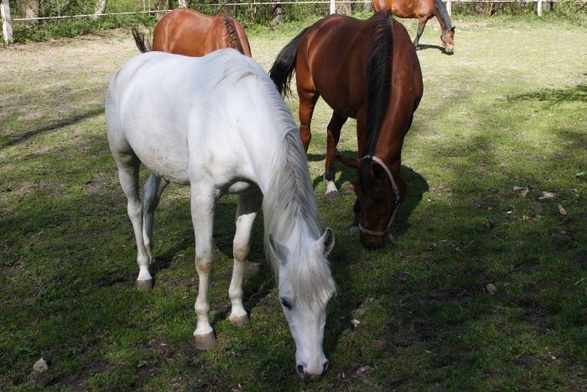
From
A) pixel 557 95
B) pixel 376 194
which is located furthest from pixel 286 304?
pixel 557 95

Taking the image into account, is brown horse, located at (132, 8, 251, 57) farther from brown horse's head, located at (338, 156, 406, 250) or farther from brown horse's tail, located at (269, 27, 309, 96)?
brown horse's head, located at (338, 156, 406, 250)

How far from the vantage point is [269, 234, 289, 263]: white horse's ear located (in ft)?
8.41

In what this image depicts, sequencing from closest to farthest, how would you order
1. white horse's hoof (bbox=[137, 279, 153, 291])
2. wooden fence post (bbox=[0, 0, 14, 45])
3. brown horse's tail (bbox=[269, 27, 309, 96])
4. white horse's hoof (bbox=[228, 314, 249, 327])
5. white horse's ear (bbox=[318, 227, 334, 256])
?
1. white horse's ear (bbox=[318, 227, 334, 256])
2. white horse's hoof (bbox=[228, 314, 249, 327])
3. white horse's hoof (bbox=[137, 279, 153, 291])
4. brown horse's tail (bbox=[269, 27, 309, 96])
5. wooden fence post (bbox=[0, 0, 14, 45])

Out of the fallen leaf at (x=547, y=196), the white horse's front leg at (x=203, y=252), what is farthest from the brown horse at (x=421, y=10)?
the white horse's front leg at (x=203, y=252)

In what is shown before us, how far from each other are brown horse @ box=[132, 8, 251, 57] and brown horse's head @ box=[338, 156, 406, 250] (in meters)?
3.23

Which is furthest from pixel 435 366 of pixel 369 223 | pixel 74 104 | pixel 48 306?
pixel 74 104

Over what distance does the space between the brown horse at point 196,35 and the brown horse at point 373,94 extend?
70.8 inches

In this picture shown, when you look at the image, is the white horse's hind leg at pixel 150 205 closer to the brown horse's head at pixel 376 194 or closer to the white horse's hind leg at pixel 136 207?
the white horse's hind leg at pixel 136 207

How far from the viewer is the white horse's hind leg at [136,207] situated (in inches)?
161

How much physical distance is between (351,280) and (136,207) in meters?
1.57

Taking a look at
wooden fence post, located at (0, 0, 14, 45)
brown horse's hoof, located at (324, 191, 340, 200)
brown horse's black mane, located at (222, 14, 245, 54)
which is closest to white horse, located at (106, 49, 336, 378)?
brown horse's hoof, located at (324, 191, 340, 200)

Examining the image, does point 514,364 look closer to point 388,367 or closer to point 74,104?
point 388,367

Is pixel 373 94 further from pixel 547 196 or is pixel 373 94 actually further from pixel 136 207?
pixel 547 196

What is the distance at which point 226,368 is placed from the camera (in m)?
3.17
